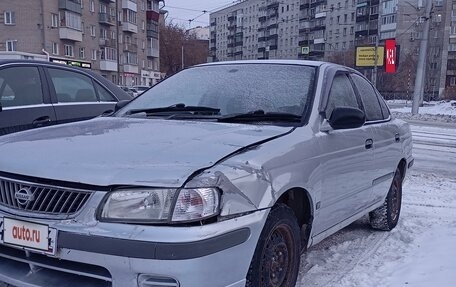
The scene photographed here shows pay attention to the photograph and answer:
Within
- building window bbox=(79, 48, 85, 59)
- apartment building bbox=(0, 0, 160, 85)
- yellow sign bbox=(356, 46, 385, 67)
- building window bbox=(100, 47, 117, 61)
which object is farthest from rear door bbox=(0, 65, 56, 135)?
building window bbox=(100, 47, 117, 61)

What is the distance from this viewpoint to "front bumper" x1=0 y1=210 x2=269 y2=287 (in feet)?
7.34

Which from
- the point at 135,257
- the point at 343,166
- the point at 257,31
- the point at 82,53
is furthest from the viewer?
the point at 257,31

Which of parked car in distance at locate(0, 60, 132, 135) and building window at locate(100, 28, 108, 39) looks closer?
parked car in distance at locate(0, 60, 132, 135)

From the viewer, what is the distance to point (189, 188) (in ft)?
7.75

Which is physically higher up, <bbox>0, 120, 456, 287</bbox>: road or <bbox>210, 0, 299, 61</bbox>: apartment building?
<bbox>210, 0, 299, 61</bbox>: apartment building

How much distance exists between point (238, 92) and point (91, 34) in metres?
53.0

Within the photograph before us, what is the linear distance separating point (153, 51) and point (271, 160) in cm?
6882

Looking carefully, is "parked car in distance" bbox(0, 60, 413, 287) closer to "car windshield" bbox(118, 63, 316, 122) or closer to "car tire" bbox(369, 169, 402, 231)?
"car windshield" bbox(118, 63, 316, 122)

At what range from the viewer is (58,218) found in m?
2.37

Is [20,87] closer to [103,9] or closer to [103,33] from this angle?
[103,33]

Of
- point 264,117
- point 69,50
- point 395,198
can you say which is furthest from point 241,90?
point 69,50

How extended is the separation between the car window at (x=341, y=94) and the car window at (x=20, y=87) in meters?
3.19

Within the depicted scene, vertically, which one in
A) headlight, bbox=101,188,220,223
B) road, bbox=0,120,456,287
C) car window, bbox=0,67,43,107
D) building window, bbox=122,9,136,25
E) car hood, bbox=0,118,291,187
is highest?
building window, bbox=122,9,136,25

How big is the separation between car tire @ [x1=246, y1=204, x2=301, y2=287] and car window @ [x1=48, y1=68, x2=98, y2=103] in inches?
139
